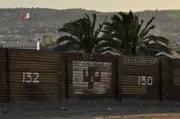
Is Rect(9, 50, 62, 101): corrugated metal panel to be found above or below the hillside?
below

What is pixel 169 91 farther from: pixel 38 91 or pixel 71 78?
pixel 38 91

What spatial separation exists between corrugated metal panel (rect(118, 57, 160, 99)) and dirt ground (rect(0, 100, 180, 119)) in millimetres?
875

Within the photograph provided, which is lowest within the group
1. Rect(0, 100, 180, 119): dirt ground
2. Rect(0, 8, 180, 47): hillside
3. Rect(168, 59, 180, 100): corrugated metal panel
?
Rect(0, 100, 180, 119): dirt ground

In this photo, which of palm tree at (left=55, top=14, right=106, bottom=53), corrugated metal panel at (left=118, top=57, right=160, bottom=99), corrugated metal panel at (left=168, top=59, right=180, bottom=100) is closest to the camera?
corrugated metal panel at (left=118, top=57, right=160, bottom=99)

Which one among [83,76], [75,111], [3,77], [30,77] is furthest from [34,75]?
[83,76]

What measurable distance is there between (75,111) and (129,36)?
17.7m

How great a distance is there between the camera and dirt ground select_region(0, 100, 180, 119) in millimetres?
16000

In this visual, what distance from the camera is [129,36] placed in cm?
3491

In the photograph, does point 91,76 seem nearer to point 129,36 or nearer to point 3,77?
point 3,77

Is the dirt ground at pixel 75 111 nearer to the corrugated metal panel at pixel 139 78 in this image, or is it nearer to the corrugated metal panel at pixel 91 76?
the corrugated metal panel at pixel 91 76

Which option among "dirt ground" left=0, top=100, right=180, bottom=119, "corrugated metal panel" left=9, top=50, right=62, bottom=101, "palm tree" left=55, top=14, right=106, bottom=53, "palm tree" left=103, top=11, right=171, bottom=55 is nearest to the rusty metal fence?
"corrugated metal panel" left=9, top=50, right=62, bottom=101

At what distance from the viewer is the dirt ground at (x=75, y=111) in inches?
630

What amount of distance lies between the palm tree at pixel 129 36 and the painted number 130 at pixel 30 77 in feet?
52.1

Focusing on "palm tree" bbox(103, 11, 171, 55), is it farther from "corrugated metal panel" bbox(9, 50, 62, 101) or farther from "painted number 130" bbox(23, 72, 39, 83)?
"painted number 130" bbox(23, 72, 39, 83)
